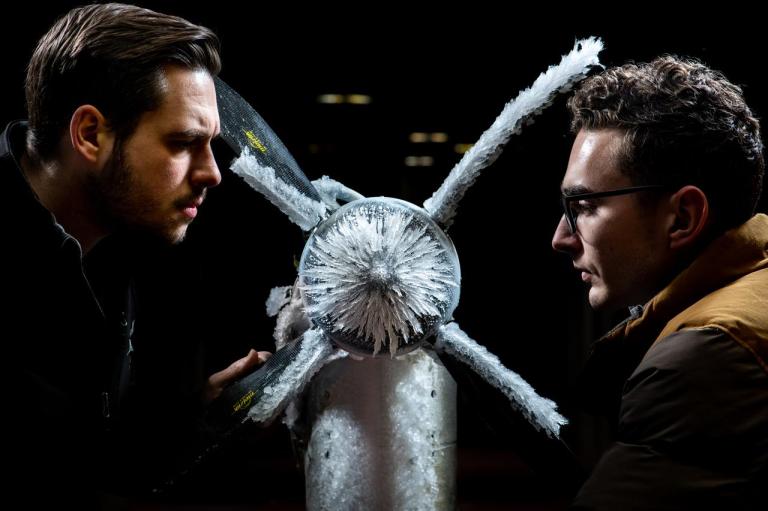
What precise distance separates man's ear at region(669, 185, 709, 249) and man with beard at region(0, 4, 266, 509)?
2.20 feet

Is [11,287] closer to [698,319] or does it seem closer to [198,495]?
[698,319]

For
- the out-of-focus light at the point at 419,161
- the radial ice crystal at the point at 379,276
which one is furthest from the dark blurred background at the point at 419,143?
the radial ice crystal at the point at 379,276

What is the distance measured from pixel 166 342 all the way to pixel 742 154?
136cm

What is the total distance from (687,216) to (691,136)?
111 millimetres

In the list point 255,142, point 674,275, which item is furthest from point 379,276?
point 674,275

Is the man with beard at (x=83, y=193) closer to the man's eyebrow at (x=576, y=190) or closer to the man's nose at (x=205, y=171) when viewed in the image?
the man's nose at (x=205, y=171)

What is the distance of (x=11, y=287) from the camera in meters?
1.00

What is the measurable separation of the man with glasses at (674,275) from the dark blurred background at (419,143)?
72 centimetres

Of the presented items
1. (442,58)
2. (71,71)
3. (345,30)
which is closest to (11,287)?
(71,71)

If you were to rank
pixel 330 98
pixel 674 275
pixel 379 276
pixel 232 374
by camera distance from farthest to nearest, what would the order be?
1. pixel 330 98
2. pixel 232 374
3. pixel 674 275
4. pixel 379 276

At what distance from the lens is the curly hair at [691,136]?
99 cm

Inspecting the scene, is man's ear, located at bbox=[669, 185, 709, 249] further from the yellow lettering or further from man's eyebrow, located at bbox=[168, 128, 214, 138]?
man's eyebrow, located at bbox=[168, 128, 214, 138]

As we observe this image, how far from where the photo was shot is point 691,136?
3.26 feet

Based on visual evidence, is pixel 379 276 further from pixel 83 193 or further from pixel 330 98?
pixel 330 98
